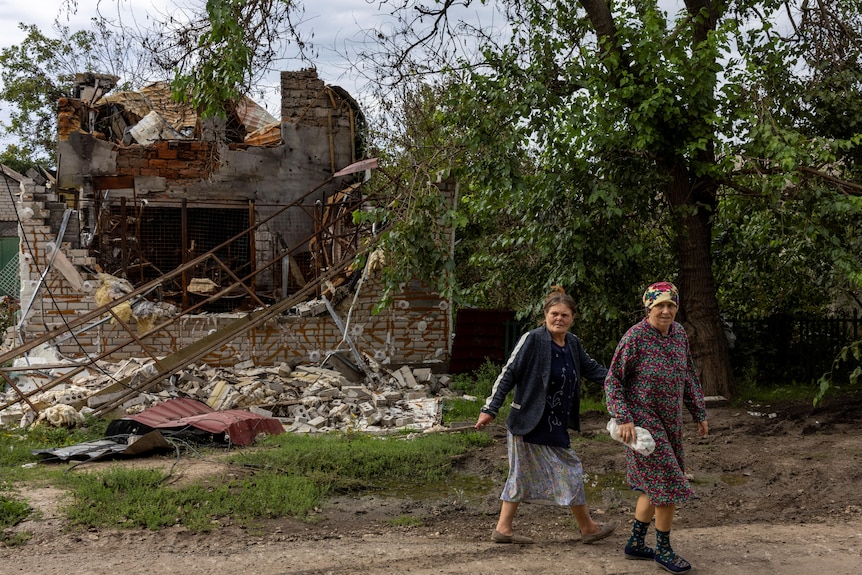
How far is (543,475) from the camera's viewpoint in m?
4.93

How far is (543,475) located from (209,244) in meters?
12.4

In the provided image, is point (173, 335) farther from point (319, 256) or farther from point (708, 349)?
point (708, 349)

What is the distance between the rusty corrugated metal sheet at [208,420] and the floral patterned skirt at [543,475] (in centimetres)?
402

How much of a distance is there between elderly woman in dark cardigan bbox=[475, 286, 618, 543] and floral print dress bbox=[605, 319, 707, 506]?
453 mm

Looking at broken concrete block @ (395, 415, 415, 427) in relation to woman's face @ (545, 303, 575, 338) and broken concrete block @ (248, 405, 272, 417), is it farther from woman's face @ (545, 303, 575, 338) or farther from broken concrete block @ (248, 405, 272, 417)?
woman's face @ (545, 303, 575, 338)

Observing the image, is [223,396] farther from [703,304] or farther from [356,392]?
[703,304]

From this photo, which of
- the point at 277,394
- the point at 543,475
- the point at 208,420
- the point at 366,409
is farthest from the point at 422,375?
the point at 543,475

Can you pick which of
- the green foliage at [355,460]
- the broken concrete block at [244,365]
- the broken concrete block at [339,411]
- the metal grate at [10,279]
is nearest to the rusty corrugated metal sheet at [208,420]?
the green foliage at [355,460]

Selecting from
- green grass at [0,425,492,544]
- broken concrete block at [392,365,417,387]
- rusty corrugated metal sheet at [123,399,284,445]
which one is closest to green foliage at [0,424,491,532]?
green grass at [0,425,492,544]

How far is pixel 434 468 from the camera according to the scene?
747 cm

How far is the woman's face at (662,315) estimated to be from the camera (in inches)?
177

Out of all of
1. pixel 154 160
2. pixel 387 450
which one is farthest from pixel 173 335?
pixel 387 450

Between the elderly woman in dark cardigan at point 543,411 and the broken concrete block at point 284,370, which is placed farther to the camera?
the broken concrete block at point 284,370

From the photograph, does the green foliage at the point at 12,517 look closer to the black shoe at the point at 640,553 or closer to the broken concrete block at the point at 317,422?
the black shoe at the point at 640,553
